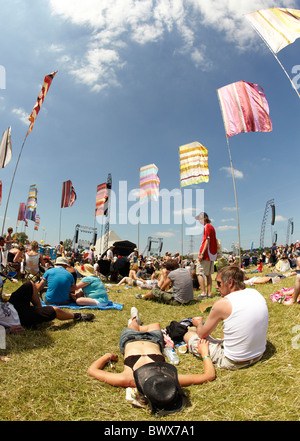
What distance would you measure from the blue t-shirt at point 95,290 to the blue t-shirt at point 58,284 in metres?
0.48

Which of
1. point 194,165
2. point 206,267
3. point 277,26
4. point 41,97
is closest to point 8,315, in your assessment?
point 206,267

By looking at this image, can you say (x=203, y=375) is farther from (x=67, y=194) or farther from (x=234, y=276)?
(x=67, y=194)

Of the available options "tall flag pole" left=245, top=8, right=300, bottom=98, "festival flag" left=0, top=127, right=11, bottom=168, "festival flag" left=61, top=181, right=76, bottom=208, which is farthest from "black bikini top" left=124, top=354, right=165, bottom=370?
"festival flag" left=61, top=181, right=76, bottom=208

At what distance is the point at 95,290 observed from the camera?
223 inches

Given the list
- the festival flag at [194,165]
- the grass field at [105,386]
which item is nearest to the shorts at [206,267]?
the grass field at [105,386]

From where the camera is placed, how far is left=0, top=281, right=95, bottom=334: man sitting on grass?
3.46m

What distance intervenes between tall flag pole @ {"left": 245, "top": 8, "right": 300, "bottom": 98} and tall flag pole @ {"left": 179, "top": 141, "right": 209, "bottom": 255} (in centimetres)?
565

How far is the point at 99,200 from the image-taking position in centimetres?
1873

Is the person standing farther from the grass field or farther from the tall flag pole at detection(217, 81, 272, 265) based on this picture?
the grass field

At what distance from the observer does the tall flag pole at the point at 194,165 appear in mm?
10945

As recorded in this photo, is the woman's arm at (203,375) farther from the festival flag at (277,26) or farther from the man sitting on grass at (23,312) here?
the festival flag at (277,26)

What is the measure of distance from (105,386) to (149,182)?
12674mm
